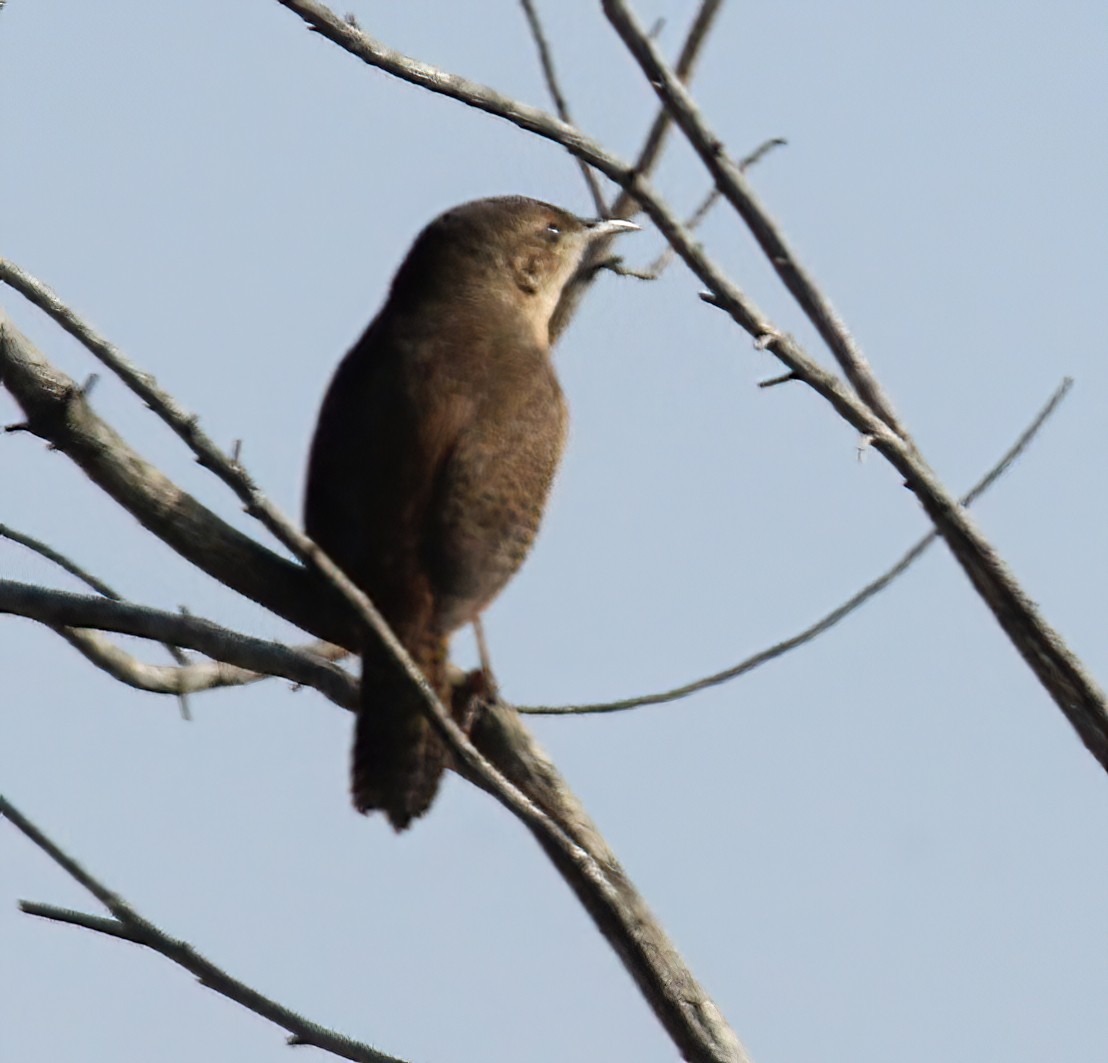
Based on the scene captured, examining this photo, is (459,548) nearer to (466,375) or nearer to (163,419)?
(466,375)

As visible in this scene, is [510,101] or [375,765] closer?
[510,101]

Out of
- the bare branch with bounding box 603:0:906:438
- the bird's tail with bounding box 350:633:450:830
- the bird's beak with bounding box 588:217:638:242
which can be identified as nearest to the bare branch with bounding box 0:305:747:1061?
the bird's tail with bounding box 350:633:450:830

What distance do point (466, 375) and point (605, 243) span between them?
4.14ft

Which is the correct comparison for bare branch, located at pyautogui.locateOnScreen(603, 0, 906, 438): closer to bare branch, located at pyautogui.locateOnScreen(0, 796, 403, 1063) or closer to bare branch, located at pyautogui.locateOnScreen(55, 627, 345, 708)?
bare branch, located at pyautogui.locateOnScreen(0, 796, 403, 1063)

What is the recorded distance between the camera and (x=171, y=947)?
2873 mm

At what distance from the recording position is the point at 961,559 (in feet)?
8.99

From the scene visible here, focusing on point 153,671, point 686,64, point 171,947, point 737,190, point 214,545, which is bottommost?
point 171,947

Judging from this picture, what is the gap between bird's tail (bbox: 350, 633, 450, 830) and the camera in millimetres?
3254

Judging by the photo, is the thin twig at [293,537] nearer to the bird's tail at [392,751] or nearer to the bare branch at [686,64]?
the bird's tail at [392,751]

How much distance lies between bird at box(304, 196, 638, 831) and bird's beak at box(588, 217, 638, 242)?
0.72 metres

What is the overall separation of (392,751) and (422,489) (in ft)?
1.87

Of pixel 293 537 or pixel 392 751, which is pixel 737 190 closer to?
pixel 293 537

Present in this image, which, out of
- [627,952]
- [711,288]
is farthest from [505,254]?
[627,952]

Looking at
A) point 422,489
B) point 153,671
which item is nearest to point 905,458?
point 422,489
